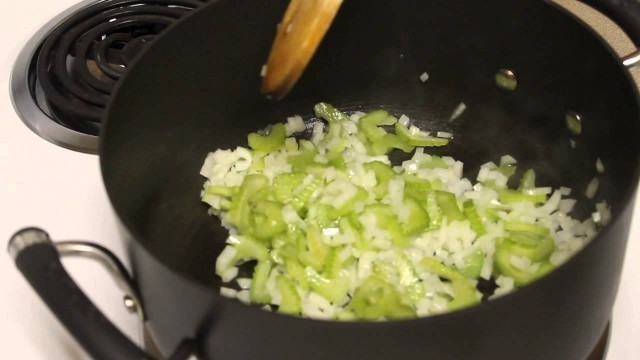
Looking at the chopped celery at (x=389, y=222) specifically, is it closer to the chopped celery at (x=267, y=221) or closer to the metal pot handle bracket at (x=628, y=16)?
the chopped celery at (x=267, y=221)

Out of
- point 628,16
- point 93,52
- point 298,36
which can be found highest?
point 628,16

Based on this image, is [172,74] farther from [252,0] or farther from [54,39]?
[54,39]

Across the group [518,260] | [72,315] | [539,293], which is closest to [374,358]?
[539,293]

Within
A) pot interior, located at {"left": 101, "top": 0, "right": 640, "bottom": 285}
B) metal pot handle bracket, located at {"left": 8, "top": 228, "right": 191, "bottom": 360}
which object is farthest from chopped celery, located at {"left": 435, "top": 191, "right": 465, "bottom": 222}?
metal pot handle bracket, located at {"left": 8, "top": 228, "right": 191, "bottom": 360}

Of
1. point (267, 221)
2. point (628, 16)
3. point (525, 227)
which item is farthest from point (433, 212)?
point (628, 16)

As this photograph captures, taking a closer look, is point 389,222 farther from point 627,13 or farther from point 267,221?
point 627,13
